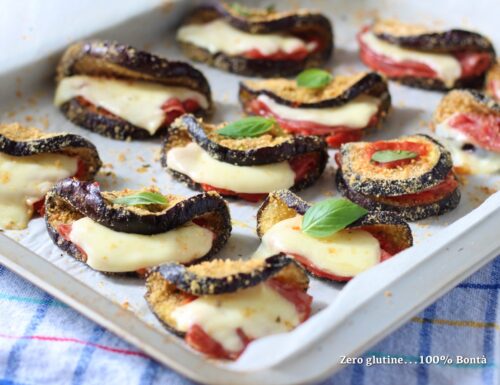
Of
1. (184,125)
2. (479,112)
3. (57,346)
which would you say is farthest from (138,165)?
(479,112)

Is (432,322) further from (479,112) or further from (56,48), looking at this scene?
(56,48)

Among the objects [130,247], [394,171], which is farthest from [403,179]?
[130,247]

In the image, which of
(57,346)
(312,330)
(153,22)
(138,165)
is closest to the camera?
(312,330)

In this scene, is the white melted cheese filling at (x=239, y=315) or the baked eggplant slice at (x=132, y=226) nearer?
the white melted cheese filling at (x=239, y=315)

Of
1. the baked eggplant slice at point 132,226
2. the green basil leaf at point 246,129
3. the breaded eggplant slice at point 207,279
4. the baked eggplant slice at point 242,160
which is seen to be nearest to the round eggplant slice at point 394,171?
the baked eggplant slice at point 242,160

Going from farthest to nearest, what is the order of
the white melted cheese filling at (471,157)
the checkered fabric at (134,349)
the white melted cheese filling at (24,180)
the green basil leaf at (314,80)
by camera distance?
the green basil leaf at (314,80)
the white melted cheese filling at (471,157)
the white melted cheese filling at (24,180)
the checkered fabric at (134,349)

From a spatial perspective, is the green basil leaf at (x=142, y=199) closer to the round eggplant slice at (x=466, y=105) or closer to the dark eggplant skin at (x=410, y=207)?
the dark eggplant skin at (x=410, y=207)

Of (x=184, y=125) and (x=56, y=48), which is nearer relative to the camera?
(x=184, y=125)

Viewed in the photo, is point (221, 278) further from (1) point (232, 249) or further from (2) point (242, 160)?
(2) point (242, 160)
